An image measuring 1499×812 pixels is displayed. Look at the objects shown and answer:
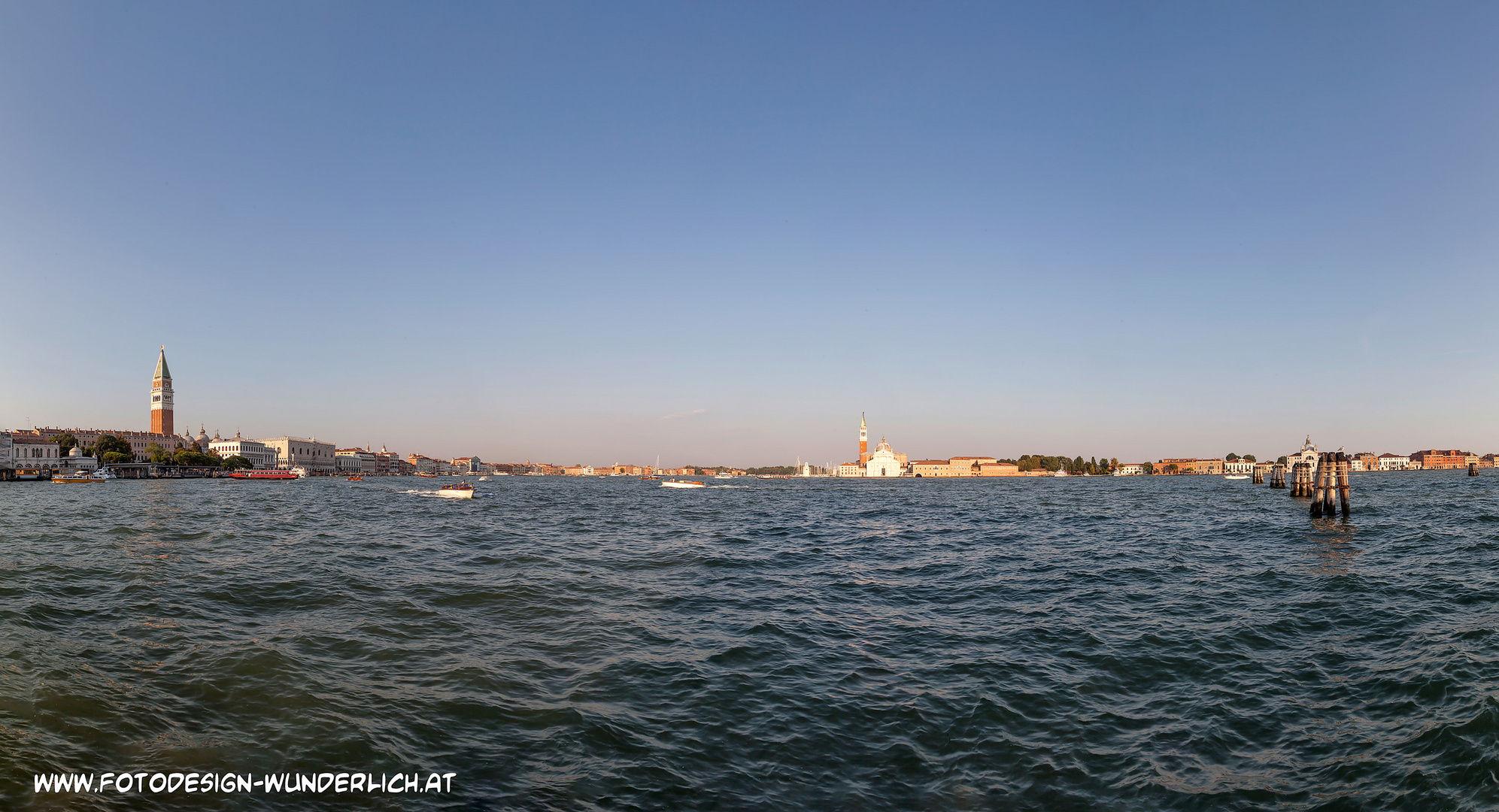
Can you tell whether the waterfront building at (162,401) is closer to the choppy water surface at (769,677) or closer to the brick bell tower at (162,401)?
the brick bell tower at (162,401)

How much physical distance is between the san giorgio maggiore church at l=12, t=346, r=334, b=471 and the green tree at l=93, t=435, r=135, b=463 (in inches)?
54.1

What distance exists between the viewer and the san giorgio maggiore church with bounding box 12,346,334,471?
363ft

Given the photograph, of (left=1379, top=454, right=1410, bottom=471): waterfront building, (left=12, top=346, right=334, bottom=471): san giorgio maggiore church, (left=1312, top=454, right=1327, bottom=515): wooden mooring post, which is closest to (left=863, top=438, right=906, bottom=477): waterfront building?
(left=1379, top=454, right=1410, bottom=471): waterfront building

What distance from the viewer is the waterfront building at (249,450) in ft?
533

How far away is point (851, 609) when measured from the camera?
1140cm

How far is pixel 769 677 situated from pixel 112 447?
139774mm

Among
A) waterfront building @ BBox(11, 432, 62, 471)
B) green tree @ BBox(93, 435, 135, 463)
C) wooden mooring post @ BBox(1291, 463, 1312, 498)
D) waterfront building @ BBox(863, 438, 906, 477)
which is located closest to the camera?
wooden mooring post @ BBox(1291, 463, 1312, 498)

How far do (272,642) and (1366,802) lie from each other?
10.5 m

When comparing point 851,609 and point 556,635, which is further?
point 851,609

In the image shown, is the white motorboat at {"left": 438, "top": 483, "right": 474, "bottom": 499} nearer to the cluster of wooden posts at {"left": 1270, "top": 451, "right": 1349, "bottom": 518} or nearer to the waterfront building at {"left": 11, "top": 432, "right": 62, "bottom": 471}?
the cluster of wooden posts at {"left": 1270, "top": 451, "right": 1349, "bottom": 518}

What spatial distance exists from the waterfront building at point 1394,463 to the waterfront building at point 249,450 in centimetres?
26589

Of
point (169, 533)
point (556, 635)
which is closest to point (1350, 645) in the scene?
point (556, 635)

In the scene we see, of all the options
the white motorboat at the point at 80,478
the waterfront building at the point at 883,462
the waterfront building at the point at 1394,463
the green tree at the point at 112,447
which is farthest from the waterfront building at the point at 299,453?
the waterfront building at the point at 1394,463

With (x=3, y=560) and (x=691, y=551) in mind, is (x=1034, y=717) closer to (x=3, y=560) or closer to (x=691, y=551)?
(x=691, y=551)
